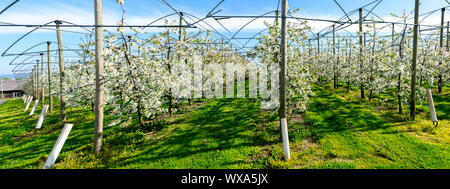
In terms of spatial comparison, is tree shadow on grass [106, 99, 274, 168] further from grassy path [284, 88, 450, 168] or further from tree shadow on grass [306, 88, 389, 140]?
tree shadow on grass [306, 88, 389, 140]

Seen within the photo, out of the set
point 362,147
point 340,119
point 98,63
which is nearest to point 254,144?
point 362,147

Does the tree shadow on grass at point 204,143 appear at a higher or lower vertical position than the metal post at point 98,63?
lower

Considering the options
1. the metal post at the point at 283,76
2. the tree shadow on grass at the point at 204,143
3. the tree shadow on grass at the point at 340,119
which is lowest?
the tree shadow on grass at the point at 204,143

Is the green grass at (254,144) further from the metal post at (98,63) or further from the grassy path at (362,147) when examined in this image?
the metal post at (98,63)

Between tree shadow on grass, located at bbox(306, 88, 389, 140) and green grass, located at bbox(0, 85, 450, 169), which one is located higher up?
tree shadow on grass, located at bbox(306, 88, 389, 140)

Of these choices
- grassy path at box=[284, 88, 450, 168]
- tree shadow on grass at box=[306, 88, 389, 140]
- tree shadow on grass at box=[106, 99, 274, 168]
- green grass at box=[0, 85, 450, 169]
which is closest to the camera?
grassy path at box=[284, 88, 450, 168]

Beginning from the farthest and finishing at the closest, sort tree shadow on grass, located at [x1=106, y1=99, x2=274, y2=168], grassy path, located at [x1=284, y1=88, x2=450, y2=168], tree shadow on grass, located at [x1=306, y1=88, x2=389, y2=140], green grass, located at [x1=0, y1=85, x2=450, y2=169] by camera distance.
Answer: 1. tree shadow on grass, located at [x1=306, y1=88, x2=389, y2=140]
2. tree shadow on grass, located at [x1=106, y1=99, x2=274, y2=168]
3. green grass, located at [x1=0, y1=85, x2=450, y2=169]
4. grassy path, located at [x1=284, y1=88, x2=450, y2=168]

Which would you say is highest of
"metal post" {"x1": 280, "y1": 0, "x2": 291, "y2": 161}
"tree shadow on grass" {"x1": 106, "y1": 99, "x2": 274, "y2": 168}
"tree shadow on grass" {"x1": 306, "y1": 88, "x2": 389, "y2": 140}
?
"metal post" {"x1": 280, "y1": 0, "x2": 291, "y2": 161}

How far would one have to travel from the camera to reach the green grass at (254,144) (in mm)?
5516

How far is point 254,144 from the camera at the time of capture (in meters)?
6.89

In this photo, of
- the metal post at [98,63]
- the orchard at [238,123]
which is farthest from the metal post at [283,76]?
the metal post at [98,63]

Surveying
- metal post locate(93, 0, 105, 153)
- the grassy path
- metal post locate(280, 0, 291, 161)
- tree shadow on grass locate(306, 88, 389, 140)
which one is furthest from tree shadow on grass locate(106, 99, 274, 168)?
tree shadow on grass locate(306, 88, 389, 140)

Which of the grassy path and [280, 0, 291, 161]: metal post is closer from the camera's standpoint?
the grassy path

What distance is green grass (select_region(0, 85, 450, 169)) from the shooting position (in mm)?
5516
